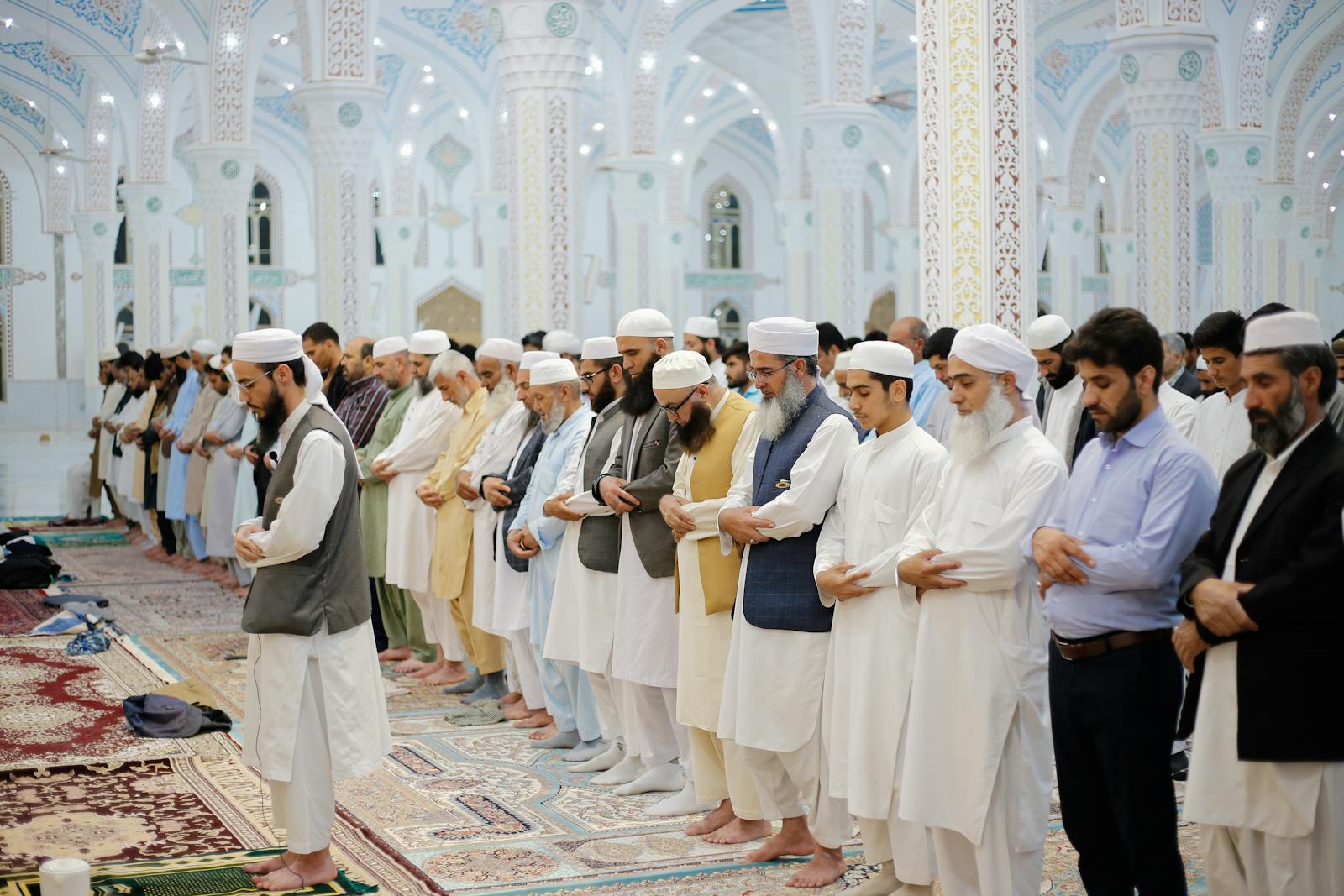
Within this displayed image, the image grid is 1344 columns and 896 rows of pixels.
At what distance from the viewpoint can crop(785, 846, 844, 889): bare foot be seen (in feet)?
10.8

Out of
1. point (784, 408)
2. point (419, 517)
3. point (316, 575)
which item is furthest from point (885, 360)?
point (419, 517)

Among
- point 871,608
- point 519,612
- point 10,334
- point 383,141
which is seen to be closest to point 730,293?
point 383,141

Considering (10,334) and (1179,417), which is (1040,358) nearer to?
(1179,417)

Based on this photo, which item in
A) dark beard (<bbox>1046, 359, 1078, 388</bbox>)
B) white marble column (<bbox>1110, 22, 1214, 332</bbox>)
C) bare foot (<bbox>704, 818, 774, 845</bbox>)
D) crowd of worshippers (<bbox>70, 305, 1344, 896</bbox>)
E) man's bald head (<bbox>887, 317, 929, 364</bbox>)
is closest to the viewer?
crowd of worshippers (<bbox>70, 305, 1344, 896</bbox>)

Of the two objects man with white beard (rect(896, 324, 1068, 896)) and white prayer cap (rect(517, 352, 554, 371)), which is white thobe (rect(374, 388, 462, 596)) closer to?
white prayer cap (rect(517, 352, 554, 371))

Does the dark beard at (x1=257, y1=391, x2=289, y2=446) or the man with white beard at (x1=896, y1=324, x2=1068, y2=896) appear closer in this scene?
the man with white beard at (x1=896, y1=324, x2=1068, y2=896)

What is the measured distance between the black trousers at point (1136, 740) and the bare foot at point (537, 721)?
8.61ft

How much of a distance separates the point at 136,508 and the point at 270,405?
7.16 meters

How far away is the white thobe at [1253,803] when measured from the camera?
2252 millimetres

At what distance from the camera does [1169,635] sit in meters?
2.58

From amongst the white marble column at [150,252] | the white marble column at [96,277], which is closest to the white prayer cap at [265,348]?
the white marble column at [150,252]

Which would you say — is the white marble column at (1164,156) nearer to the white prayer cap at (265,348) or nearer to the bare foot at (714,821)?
the bare foot at (714,821)

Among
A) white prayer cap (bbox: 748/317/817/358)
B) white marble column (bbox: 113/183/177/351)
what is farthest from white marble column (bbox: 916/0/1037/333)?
white marble column (bbox: 113/183/177/351)

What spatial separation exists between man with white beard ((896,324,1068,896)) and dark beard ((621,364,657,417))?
1383 mm
